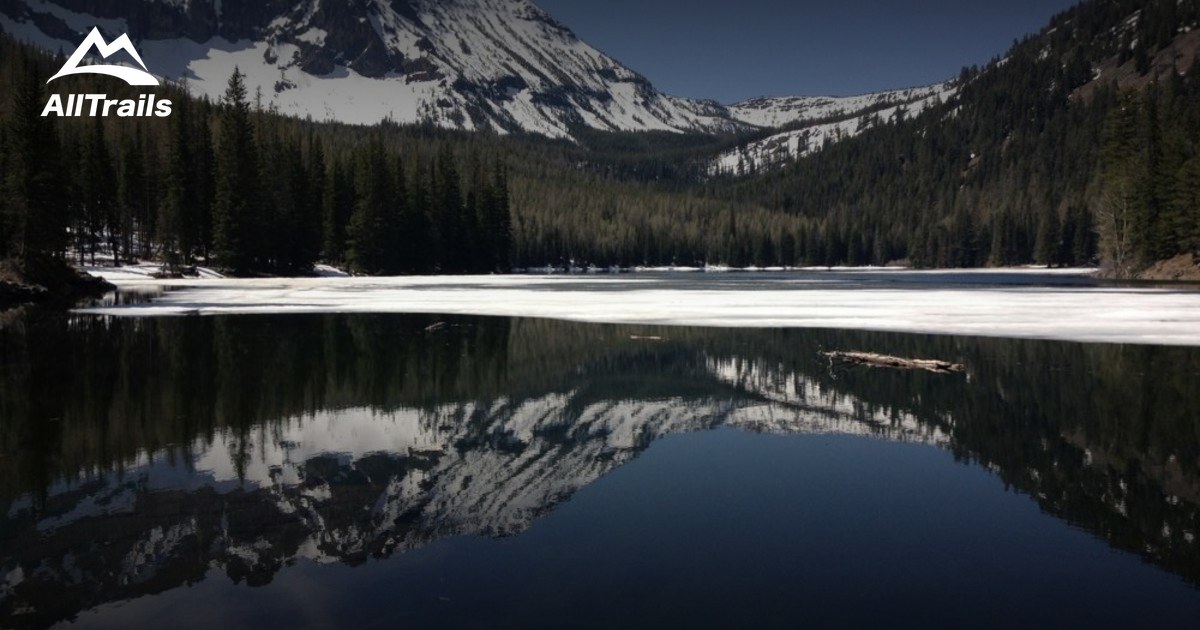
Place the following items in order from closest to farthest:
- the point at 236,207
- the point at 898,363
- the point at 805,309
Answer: the point at 898,363, the point at 805,309, the point at 236,207

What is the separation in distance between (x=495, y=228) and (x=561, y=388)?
98.9 meters

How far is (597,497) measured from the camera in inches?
398

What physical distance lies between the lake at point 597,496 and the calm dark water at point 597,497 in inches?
1.8

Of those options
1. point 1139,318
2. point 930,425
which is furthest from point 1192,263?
point 930,425

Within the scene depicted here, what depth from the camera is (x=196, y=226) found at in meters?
82.8

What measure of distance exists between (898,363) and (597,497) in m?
13.0

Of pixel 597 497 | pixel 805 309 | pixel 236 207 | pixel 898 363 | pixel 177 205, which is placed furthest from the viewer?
pixel 236 207

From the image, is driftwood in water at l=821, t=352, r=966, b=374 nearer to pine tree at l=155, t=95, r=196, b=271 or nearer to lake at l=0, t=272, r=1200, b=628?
lake at l=0, t=272, r=1200, b=628

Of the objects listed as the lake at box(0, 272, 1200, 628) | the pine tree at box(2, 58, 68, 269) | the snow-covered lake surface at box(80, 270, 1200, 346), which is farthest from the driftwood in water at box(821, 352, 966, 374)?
the pine tree at box(2, 58, 68, 269)

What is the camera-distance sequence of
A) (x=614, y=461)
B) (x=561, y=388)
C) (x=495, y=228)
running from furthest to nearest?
(x=495, y=228), (x=561, y=388), (x=614, y=461)

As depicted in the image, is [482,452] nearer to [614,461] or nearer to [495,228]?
[614,461]

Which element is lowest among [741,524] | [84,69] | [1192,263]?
[741,524]

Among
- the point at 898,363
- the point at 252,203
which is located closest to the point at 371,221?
the point at 252,203

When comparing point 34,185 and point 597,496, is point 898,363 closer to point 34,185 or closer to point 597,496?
point 597,496
